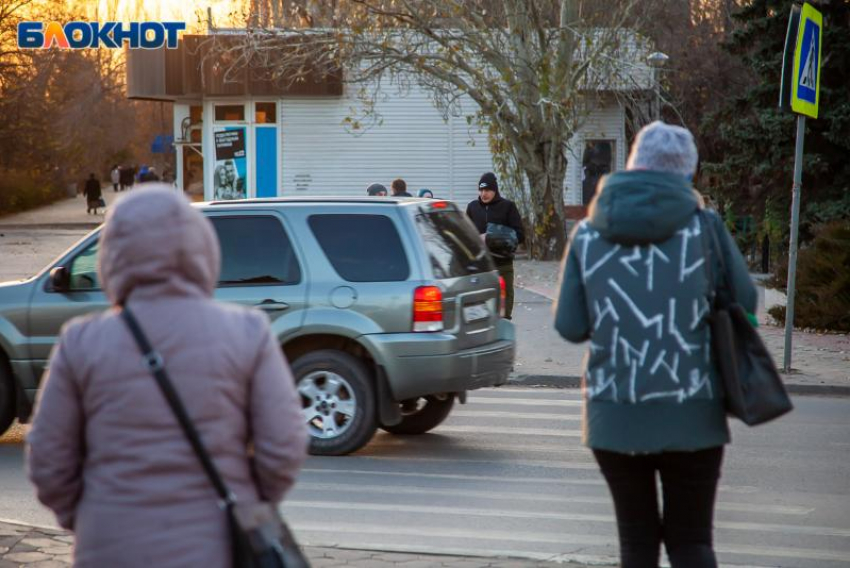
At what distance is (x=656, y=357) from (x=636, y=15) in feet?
84.0

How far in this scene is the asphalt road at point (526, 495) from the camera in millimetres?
6387

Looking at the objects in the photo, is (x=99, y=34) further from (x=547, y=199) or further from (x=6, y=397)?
(x=6, y=397)

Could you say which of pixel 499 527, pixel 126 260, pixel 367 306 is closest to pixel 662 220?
pixel 126 260

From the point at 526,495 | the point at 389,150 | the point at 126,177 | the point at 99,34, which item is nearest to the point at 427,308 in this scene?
the point at 526,495

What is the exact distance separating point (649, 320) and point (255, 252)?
5208 millimetres

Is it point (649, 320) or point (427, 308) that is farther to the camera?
point (427, 308)

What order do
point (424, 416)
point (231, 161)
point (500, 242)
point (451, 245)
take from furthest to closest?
1. point (231, 161)
2. point (500, 242)
3. point (424, 416)
4. point (451, 245)

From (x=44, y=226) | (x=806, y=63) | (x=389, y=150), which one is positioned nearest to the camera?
(x=806, y=63)

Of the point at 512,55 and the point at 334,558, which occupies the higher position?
the point at 512,55

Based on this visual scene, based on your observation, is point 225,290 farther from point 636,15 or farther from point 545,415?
point 636,15

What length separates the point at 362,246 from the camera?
351 inches

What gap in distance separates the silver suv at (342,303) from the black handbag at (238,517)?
18.6 feet

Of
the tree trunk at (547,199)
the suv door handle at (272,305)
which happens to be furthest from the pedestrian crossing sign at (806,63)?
the tree trunk at (547,199)

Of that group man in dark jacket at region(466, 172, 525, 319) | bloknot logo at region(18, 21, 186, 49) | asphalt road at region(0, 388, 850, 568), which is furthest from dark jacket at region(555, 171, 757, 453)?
bloknot logo at region(18, 21, 186, 49)
